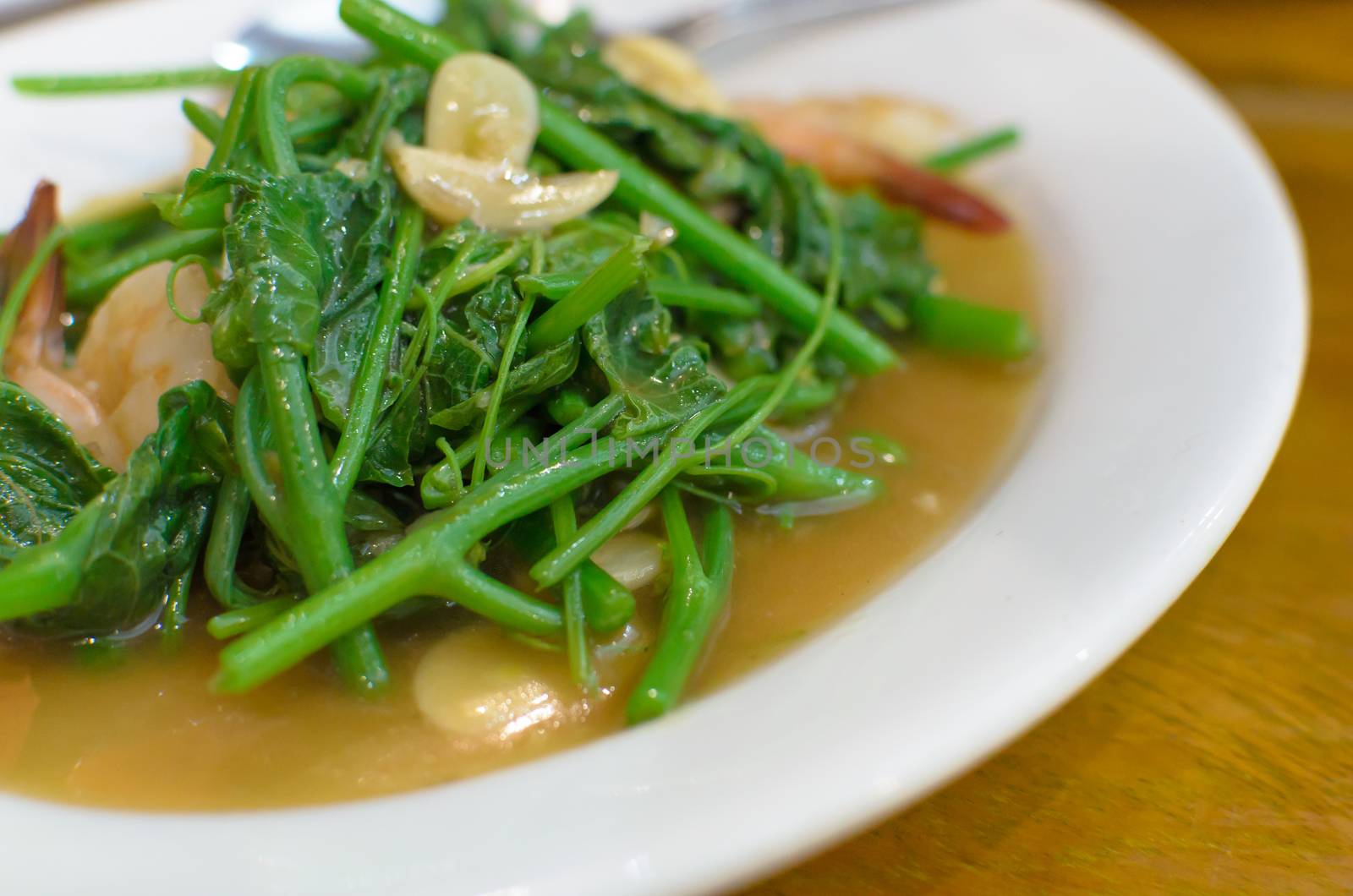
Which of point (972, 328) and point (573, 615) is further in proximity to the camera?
point (972, 328)

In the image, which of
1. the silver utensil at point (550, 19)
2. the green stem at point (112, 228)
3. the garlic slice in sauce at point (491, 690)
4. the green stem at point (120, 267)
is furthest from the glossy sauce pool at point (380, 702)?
the silver utensil at point (550, 19)

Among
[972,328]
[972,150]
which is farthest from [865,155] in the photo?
[972,328]

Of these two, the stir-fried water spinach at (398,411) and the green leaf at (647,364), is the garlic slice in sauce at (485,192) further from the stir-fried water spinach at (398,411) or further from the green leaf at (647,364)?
the green leaf at (647,364)

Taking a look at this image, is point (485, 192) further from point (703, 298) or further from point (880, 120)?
point (880, 120)

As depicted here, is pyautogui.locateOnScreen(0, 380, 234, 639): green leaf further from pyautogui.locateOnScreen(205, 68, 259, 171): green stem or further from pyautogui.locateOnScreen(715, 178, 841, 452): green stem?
pyautogui.locateOnScreen(715, 178, 841, 452): green stem

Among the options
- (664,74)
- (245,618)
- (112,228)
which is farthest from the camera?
(664,74)

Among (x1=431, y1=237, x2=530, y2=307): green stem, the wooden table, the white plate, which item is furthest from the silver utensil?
the wooden table
